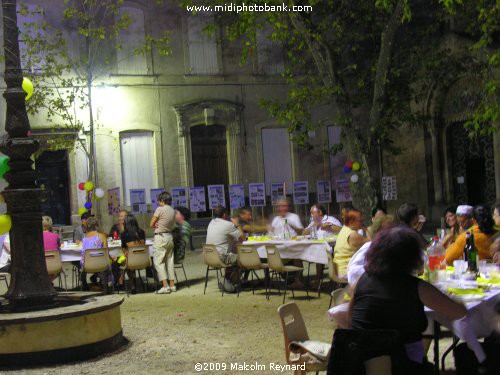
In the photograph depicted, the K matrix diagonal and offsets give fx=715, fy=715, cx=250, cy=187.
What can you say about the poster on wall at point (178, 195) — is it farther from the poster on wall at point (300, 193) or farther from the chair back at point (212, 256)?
the chair back at point (212, 256)

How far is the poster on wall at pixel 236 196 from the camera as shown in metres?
19.5

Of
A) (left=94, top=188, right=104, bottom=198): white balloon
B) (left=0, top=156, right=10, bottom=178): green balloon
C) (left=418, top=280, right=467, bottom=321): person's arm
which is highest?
(left=0, top=156, right=10, bottom=178): green balloon

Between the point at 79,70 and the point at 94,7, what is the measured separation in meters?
1.75

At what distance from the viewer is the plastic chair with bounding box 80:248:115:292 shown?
445 inches

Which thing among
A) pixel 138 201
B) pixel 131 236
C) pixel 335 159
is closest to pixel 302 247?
pixel 131 236

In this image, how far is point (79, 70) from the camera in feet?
63.4

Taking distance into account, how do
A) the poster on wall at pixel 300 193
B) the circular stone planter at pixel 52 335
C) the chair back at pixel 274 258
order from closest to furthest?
the circular stone planter at pixel 52 335
the chair back at pixel 274 258
the poster on wall at pixel 300 193

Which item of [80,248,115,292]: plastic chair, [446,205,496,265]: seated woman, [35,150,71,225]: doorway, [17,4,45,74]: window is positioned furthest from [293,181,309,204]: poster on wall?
[446,205,496,265]: seated woman

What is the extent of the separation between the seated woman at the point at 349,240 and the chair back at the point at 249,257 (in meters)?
2.39

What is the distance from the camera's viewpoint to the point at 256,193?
19688 millimetres

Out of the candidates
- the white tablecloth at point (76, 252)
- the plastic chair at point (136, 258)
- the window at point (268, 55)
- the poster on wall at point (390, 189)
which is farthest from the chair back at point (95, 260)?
the window at point (268, 55)

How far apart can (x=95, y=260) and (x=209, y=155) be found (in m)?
10.1

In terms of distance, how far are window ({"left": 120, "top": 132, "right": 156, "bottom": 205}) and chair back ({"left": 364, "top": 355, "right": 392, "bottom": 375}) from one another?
55.1ft

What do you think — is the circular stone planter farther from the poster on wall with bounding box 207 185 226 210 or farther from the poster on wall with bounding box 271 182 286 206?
the poster on wall with bounding box 271 182 286 206
